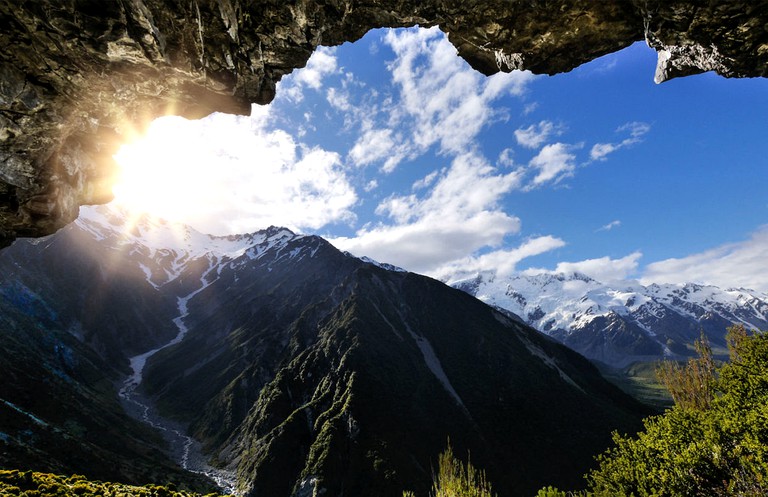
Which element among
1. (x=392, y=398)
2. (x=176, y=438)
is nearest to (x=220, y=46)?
(x=392, y=398)

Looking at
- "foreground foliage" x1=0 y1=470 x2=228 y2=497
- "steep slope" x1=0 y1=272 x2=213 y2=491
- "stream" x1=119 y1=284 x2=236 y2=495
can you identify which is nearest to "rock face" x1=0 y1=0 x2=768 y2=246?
"foreground foliage" x1=0 y1=470 x2=228 y2=497

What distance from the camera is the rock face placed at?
21.6 m

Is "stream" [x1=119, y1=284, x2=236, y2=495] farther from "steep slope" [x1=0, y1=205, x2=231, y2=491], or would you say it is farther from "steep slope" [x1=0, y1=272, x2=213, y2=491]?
"steep slope" [x1=0, y1=272, x2=213, y2=491]

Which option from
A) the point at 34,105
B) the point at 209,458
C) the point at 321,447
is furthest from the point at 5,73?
the point at 209,458

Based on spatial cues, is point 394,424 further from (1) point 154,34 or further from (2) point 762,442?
(1) point 154,34

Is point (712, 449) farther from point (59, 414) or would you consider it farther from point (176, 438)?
point (176, 438)

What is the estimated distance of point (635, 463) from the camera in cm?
3338

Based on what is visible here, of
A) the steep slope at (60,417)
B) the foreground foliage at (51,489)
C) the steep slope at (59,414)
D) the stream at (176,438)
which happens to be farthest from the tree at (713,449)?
the stream at (176,438)

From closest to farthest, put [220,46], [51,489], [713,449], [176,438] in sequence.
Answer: [220,46] < [713,449] < [51,489] < [176,438]

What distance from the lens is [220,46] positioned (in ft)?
83.9

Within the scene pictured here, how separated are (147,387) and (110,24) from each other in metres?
213

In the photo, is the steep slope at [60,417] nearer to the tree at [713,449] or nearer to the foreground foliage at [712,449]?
the foreground foliage at [712,449]

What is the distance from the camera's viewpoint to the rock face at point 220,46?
70.9 feet

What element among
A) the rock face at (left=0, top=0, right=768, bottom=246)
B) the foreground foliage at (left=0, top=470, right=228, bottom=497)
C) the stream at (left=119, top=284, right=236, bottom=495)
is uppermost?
the rock face at (left=0, top=0, right=768, bottom=246)
